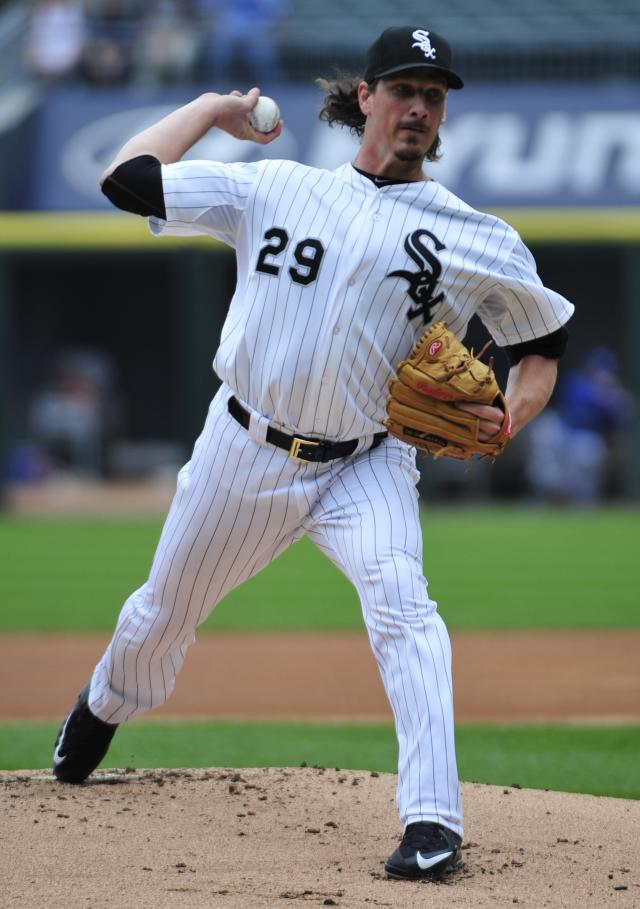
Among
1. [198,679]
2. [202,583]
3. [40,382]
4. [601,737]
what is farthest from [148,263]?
[202,583]

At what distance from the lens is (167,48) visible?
55.3 ft

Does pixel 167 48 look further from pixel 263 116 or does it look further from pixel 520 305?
pixel 520 305

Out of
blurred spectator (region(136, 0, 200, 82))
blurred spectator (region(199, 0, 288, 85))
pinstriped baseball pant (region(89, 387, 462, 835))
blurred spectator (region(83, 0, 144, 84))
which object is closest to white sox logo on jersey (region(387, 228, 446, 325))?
pinstriped baseball pant (region(89, 387, 462, 835))

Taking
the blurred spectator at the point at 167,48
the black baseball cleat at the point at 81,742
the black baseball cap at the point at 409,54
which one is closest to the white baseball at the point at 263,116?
the black baseball cap at the point at 409,54

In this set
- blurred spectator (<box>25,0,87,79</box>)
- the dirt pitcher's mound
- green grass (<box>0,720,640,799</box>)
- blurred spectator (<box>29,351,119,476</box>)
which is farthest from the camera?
blurred spectator (<box>29,351,119,476</box>)

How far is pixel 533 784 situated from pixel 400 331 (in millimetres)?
1760

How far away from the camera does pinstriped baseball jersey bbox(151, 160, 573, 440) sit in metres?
3.42

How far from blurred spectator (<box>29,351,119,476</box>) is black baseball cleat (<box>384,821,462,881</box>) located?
1487 cm

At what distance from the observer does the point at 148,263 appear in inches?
769

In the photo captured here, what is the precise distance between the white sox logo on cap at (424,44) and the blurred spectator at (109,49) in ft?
46.1

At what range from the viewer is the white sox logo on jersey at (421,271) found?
11.2ft

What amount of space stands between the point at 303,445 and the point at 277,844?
0.95 meters

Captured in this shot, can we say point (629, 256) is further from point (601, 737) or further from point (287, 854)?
point (287, 854)

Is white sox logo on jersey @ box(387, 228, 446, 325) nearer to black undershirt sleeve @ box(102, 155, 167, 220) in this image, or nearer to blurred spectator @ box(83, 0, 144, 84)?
black undershirt sleeve @ box(102, 155, 167, 220)
